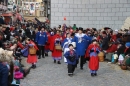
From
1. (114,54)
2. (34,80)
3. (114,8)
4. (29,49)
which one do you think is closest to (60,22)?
(114,8)

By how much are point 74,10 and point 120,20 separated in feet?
13.3

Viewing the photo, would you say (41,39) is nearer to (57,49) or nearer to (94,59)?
(57,49)

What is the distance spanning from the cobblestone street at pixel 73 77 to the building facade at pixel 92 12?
41.3 feet

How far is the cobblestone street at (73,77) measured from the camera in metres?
11.6

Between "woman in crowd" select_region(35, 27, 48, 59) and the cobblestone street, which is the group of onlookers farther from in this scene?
the cobblestone street

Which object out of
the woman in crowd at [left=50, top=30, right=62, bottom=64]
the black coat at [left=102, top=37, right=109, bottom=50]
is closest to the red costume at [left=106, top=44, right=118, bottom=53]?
the black coat at [left=102, top=37, right=109, bottom=50]

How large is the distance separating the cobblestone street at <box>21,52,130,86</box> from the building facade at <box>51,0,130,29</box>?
495 inches

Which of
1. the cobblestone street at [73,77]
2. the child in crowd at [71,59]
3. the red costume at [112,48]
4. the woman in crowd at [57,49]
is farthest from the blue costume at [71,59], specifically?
the red costume at [112,48]

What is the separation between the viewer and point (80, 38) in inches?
575

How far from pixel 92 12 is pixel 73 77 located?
15.6 metres

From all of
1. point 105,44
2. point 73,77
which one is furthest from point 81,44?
point 105,44

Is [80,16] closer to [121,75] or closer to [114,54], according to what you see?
[114,54]

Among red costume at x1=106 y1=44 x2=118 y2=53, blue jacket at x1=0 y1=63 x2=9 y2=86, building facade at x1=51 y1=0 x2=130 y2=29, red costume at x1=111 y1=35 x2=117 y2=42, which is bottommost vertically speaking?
red costume at x1=106 y1=44 x2=118 y2=53

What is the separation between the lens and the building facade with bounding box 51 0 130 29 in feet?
90.3
